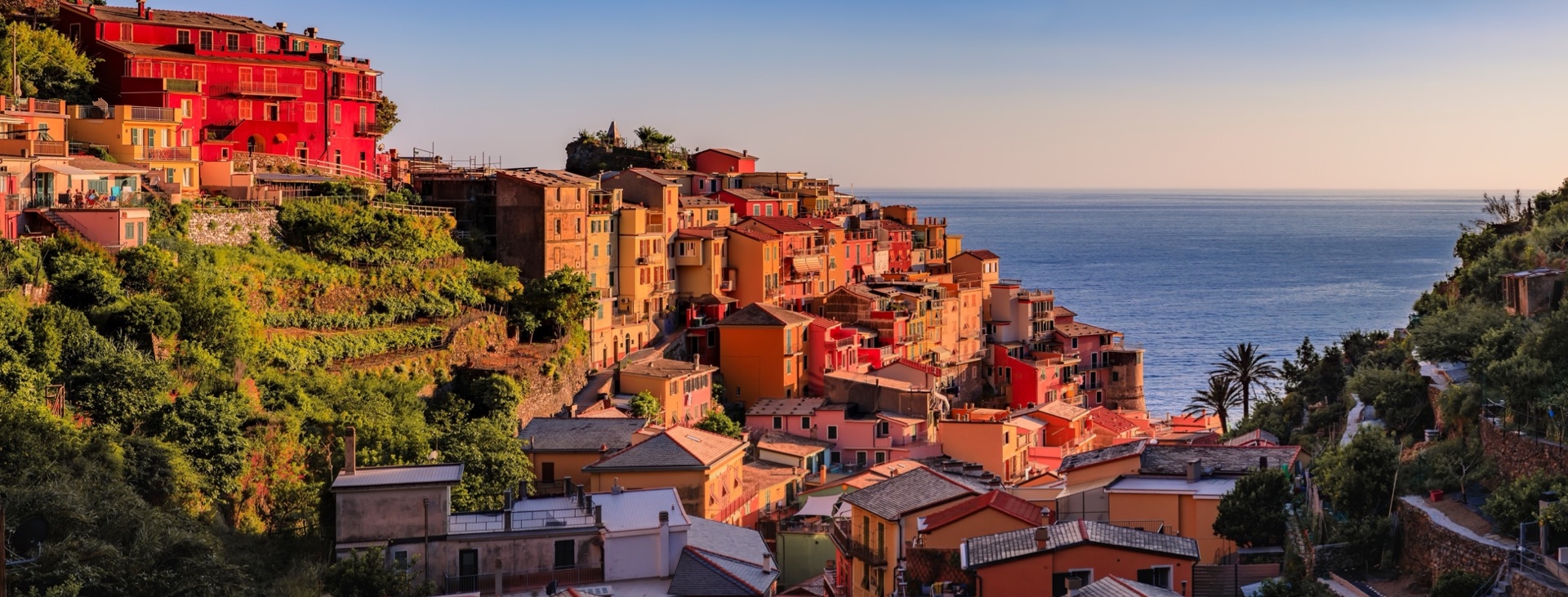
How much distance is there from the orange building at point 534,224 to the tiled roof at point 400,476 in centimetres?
2183

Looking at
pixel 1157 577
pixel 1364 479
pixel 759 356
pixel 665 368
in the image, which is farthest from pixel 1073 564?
pixel 759 356

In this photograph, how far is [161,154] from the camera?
46656 mm

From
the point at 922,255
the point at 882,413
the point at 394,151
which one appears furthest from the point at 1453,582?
the point at 922,255

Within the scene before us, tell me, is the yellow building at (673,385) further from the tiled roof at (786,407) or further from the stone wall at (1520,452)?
the stone wall at (1520,452)

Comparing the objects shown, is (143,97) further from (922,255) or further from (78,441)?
(922,255)

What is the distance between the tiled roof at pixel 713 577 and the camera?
31.8m

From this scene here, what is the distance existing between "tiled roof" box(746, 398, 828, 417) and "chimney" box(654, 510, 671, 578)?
880 inches

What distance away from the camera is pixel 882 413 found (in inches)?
2247

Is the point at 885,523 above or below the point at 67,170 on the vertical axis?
below

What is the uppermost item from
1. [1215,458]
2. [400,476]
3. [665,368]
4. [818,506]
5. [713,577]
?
[665,368]

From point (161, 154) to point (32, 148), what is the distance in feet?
22.9

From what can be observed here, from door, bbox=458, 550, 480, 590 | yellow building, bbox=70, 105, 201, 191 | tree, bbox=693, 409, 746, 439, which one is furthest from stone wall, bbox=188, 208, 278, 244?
door, bbox=458, 550, 480, 590

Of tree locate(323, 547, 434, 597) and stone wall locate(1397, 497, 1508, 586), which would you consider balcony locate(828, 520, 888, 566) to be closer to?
tree locate(323, 547, 434, 597)

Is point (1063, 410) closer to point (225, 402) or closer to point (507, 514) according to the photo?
point (507, 514)
